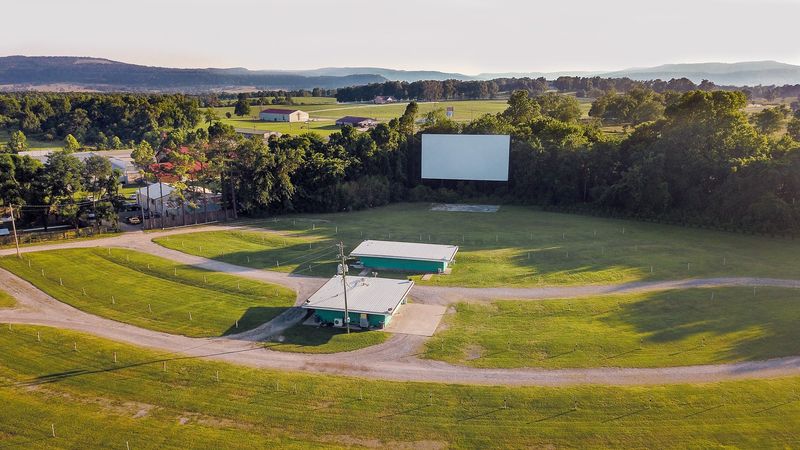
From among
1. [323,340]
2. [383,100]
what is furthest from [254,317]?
[383,100]

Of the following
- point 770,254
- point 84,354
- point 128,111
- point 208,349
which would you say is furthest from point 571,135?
point 128,111

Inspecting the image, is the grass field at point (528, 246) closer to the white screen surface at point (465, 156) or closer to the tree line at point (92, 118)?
the white screen surface at point (465, 156)

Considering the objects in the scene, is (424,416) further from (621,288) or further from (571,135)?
(571,135)

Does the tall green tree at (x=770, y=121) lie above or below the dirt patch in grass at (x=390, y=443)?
above

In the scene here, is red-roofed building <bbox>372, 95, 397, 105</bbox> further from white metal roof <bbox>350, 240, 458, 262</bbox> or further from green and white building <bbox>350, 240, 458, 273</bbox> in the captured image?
green and white building <bbox>350, 240, 458, 273</bbox>

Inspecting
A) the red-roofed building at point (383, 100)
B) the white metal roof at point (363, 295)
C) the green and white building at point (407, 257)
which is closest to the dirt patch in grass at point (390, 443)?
the white metal roof at point (363, 295)

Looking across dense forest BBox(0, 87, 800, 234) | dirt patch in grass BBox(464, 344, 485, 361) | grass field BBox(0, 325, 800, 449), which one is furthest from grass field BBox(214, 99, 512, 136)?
grass field BBox(0, 325, 800, 449)
